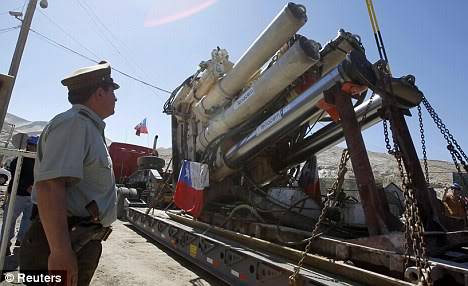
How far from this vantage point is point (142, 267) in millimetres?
5168

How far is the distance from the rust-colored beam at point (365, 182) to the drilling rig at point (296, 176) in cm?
1

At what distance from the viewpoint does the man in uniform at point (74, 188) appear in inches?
59.8

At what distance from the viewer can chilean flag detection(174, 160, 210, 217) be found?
5.96 meters

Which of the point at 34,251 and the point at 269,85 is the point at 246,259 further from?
the point at 34,251

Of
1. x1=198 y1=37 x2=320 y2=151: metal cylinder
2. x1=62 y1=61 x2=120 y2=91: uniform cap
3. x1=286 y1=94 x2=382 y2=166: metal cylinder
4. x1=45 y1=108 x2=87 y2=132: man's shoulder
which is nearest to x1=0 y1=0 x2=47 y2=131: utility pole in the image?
x1=198 y1=37 x2=320 y2=151: metal cylinder

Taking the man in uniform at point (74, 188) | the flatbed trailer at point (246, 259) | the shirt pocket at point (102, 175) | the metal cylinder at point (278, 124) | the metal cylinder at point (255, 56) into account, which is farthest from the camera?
the metal cylinder at point (255, 56)

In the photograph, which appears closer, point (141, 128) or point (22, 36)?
point (22, 36)

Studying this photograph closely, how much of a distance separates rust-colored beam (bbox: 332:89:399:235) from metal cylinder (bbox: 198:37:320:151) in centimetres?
93

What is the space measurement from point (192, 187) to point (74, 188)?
4370mm

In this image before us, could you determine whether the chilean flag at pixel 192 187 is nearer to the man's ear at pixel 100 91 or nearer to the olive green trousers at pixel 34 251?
the man's ear at pixel 100 91

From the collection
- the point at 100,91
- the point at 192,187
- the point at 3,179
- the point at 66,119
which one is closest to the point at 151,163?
the point at 192,187

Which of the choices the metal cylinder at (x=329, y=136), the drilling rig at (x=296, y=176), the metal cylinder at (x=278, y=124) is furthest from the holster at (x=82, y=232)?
the metal cylinder at (x=329, y=136)

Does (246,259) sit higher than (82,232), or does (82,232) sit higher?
(82,232)

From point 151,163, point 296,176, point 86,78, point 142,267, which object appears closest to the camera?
point 86,78
